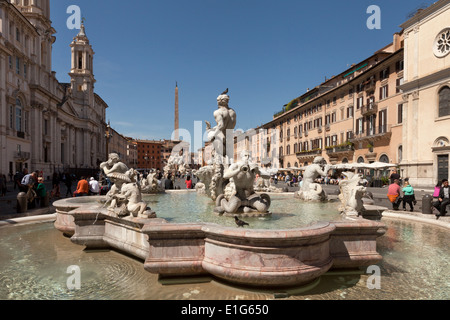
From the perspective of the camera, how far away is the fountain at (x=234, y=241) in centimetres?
326

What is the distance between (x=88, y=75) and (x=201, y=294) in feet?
223

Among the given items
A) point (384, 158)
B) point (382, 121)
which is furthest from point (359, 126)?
point (384, 158)

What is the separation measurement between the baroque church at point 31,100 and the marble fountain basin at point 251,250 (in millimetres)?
30077

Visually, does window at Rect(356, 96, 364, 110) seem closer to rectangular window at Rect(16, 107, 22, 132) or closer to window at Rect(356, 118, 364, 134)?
window at Rect(356, 118, 364, 134)

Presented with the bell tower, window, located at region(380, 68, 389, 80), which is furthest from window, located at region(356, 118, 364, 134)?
the bell tower

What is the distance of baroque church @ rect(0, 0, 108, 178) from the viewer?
27625mm

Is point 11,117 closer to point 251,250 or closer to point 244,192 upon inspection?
point 244,192

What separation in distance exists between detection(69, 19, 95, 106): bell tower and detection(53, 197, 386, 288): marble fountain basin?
2543 inches

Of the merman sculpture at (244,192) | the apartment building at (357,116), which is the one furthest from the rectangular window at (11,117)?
the apartment building at (357,116)

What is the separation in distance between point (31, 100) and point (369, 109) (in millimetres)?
38926

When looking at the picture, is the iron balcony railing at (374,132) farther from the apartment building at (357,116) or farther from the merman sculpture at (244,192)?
the merman sculpture at (244,192)

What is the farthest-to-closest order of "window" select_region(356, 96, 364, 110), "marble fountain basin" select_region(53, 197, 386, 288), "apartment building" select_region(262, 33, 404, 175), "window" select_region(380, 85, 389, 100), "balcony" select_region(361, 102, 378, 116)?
"window" select_region(356, 96, 364, 110) < "balcony" select_region(361, 102, 378, 116) < "window" select_region(380, 85, 389, 100) < "apartment building" select_region(262, 33, 404, 175) < "marble fountain basin" select_region(53, 197, 386, 288)

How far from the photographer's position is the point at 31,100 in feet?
110
